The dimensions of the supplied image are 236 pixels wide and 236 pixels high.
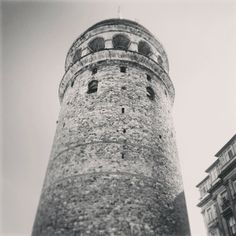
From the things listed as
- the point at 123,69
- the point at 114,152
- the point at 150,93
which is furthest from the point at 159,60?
the point at 114,152

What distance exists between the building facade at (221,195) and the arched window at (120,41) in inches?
391

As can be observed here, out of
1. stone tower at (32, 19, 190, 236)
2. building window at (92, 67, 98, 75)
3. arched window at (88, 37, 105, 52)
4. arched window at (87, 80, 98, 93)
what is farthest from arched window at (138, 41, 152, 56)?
arched window at (87, 80, 98, 93)

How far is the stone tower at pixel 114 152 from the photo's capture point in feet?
34.8

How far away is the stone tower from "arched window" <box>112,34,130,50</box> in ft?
0.24

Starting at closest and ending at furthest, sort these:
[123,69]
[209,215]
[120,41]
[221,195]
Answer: [123,69], [120,41], [221,195], [209,215]

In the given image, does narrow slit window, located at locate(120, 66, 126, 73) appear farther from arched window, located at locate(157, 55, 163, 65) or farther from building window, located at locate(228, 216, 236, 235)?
building window, located at locate(228, 216, 236, 235)

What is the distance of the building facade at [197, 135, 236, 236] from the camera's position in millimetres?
20562

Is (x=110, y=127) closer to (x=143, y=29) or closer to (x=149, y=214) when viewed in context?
(x=149, y=214)

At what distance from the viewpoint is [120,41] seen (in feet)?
58.5

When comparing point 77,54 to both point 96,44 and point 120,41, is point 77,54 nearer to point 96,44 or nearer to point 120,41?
point 96,44

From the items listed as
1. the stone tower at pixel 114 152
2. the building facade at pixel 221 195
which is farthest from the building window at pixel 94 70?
the building facade at pixel 221 195

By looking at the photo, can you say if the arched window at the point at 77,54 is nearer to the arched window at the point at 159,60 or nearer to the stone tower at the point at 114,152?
the stone tower at the point at 114,152

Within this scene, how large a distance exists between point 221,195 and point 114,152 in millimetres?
13788

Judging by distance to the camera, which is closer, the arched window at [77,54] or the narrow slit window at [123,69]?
the narrow slit window at [123,69]
